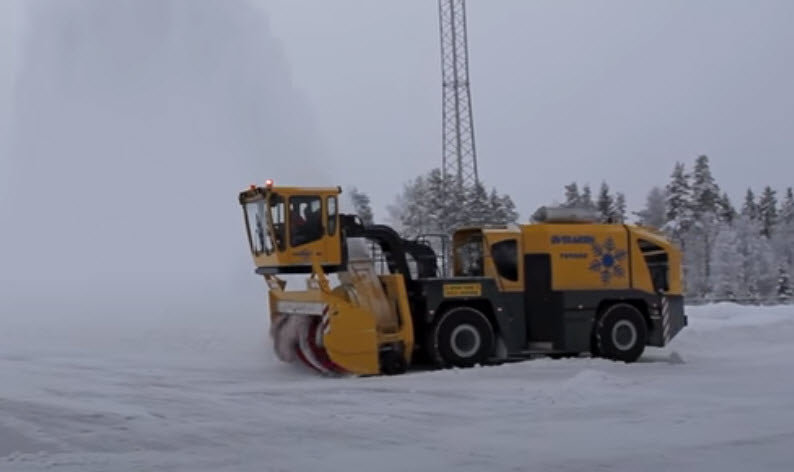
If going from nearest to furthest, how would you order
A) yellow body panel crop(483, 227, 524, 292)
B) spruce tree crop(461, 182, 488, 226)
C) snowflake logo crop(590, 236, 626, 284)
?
yellow body panel crop(483, 227, 524, 292) → snowflake logo crop(590, 236, 626, 284) → spruce tree crop(461, 182, 488, 226)

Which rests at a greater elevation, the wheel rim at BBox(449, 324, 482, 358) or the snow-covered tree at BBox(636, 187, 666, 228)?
the snow-covered tree at BBox(636, 187, 666, 228)

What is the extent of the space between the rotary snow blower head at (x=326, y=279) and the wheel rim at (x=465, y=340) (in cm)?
95

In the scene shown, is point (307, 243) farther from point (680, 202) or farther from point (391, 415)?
point (680, 202)

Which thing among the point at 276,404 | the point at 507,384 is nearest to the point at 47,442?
the point at 276,404

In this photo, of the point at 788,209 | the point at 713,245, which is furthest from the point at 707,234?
the point at 788,209

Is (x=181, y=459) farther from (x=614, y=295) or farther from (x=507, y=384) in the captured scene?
(x=614, y=295)

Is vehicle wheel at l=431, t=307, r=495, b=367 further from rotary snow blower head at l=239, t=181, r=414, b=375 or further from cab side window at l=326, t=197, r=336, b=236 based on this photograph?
cab side window at l=326, t=197, r=336, b=236

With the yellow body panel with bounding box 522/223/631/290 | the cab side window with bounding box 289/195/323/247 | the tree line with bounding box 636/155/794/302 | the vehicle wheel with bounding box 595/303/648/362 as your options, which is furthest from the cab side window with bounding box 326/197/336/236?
the tree line with bounding box 636/155/794/302

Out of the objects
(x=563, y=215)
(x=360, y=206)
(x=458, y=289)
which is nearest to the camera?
(x=458, y=289)

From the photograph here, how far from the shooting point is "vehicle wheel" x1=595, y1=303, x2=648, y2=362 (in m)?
18.2

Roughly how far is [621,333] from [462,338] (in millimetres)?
3159

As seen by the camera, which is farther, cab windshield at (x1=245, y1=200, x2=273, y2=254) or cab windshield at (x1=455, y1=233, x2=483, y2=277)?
cab windshield at (x1=455, y1=233, x2=483, y2=277)

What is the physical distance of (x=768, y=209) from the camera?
108500mm

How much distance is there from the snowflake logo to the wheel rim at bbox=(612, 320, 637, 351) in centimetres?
82
